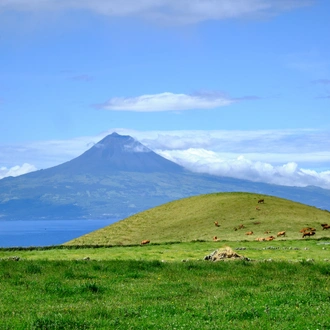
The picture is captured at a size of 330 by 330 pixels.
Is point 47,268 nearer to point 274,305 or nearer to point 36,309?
point 36,309

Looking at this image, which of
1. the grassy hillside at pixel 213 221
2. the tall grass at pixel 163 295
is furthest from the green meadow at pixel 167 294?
the grassy hillside at pixel 213 221

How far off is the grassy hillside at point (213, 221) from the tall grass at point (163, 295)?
108ft

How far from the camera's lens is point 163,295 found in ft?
75.0

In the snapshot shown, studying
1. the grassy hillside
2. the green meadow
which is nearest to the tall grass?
the green meadow

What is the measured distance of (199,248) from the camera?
5131 cm

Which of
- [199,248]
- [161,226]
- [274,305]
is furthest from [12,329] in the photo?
[161,226]

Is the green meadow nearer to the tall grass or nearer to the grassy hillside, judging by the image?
the tall grass

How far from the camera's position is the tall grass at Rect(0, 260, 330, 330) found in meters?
18.3

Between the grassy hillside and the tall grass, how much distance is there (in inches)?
1294

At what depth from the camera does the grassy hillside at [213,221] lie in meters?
68.5

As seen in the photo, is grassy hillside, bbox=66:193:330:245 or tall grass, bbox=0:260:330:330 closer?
tall grass, bbox=0:260:330:330

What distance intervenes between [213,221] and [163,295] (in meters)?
54.0

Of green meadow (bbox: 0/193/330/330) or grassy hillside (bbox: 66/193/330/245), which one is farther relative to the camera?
grassy hillside (bbox: 66/193/330/245)

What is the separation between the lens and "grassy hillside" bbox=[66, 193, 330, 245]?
225 ft
